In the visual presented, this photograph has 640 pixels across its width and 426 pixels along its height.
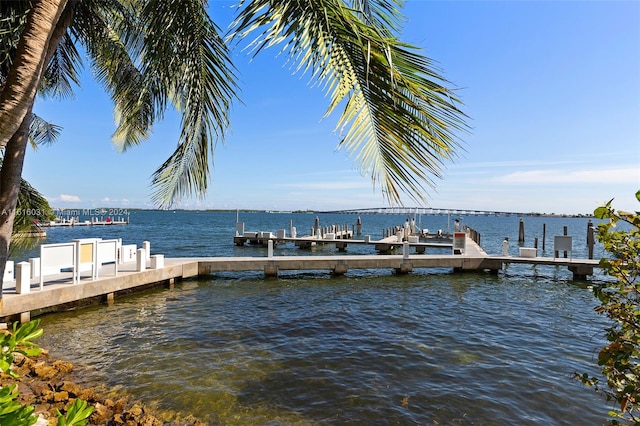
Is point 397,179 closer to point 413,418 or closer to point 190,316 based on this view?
point 413,418

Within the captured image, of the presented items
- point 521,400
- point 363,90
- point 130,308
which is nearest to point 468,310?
point 521,400

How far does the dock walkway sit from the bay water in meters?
0.54

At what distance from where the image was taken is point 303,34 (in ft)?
6.67

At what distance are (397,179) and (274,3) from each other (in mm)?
1303

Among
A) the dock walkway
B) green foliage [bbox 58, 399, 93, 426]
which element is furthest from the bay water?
green foliage [bbox 58, 399, 93, 426]

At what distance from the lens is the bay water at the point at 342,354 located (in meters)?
5.79

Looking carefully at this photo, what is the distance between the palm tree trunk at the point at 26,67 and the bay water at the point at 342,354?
2806mm

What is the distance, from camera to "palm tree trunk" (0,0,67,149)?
246 cm

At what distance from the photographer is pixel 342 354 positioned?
7.93 m

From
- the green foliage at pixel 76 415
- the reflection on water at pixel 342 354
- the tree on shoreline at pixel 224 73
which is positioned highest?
the tree on shoreline at pixel 224 73

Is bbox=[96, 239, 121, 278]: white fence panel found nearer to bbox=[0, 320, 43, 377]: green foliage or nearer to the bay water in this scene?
the bay water

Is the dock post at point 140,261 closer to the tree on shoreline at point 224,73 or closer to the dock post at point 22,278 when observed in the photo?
the dock post at point 22,278

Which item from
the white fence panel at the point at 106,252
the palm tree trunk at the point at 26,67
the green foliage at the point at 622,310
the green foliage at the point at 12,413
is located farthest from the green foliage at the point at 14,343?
the white fence panel at the point at 106,252

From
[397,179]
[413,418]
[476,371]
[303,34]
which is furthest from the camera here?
[476,371]
